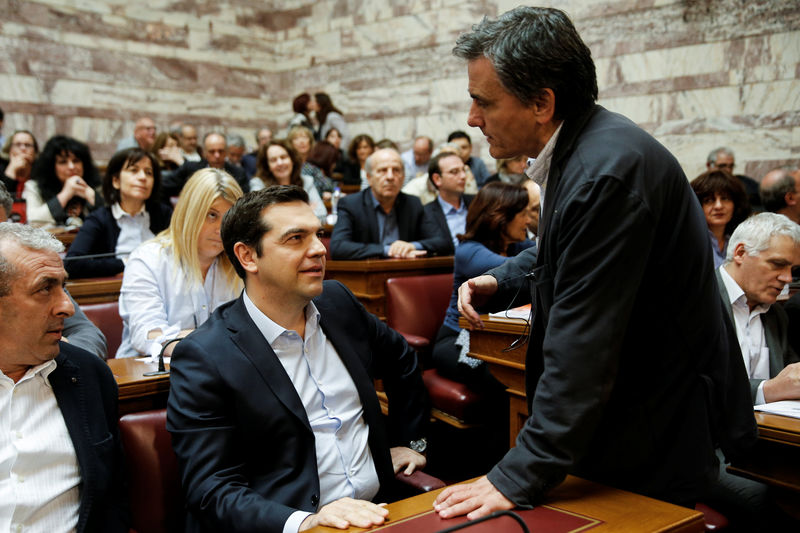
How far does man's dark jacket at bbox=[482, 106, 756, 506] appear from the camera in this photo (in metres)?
1.16

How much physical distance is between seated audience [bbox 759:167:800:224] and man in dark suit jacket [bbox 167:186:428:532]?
3.52 m

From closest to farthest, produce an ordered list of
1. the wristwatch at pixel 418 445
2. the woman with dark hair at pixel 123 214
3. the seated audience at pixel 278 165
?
the wristwatch at pixel 418 445
the woman with dark hair at pixel 123 214
the seated audience at pixel 278 165

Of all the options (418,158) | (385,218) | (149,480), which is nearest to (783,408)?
(149,480)

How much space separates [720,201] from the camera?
3857 millimetres

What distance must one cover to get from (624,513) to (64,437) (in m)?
1.24

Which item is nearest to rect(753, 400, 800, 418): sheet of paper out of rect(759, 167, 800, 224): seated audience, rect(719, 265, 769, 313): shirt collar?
rect(719, 265, 769, 313): shirt collar

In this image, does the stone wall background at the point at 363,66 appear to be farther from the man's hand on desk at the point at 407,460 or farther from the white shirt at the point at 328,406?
the white shirt at the point at 328,406

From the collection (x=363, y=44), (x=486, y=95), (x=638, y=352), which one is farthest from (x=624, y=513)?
(x=363, y=44)

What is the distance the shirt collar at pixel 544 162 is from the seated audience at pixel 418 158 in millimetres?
6254

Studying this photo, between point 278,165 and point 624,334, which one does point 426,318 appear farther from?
point 278,165

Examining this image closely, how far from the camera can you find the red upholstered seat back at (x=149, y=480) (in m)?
1.74

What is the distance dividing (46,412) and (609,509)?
1.26m

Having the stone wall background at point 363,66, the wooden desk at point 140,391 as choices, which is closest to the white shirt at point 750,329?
the wooden desk at point 140,391

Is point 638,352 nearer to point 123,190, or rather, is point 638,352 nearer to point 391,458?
point 391,458
